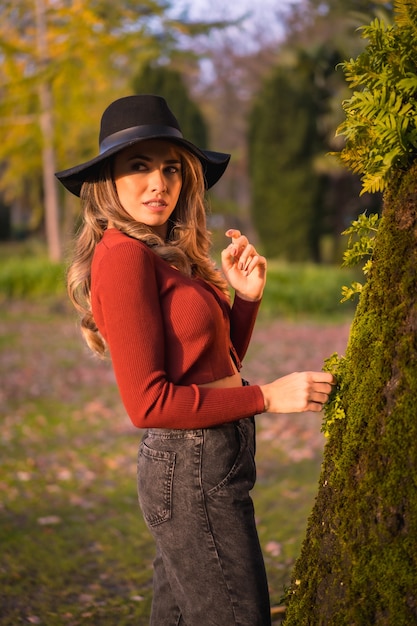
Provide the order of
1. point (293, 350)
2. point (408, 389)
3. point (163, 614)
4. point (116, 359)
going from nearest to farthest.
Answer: point (408, 389), point (116, 359), point (163, 614), point (293, 350)

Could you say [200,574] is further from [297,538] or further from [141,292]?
[297,538]

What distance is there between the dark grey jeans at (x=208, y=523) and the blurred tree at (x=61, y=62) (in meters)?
12.7

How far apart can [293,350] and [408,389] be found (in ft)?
29.6

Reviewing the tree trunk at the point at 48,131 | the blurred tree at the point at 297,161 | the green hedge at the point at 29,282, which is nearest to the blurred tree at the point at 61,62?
the tree trunk at the point at 48,131

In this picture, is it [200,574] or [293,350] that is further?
[293,350]

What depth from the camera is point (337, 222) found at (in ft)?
60.8

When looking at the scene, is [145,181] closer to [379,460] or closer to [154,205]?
[154,205]

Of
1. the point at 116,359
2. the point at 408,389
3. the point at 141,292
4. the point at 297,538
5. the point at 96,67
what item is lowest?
the point at 297,538

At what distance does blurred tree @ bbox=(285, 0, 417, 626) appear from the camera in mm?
1813

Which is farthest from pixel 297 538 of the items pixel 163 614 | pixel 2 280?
pixel 2 280

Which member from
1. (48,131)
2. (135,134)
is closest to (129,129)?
(135,134)

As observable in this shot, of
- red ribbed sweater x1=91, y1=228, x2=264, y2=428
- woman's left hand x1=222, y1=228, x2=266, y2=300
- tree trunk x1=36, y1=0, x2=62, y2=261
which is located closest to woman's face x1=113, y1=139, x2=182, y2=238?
red ribbed sweater x1=91, y1=228, x2=264, y2=428

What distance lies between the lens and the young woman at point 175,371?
1959mm

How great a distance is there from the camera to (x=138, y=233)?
2.18 m
